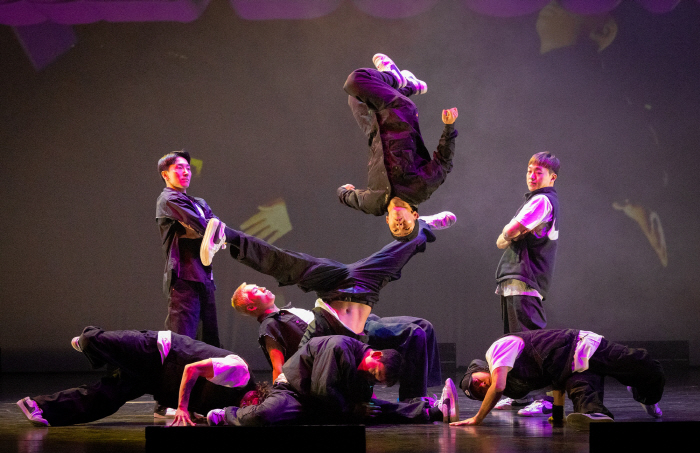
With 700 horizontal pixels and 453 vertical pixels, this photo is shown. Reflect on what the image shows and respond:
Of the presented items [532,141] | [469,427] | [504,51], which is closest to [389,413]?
[469,427]

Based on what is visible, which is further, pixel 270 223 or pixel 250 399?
pixel 270 223

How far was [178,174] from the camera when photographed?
424 centimetres

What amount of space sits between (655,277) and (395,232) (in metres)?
3.49

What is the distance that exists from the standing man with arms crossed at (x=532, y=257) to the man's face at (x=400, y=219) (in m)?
0.52

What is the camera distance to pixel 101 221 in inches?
249

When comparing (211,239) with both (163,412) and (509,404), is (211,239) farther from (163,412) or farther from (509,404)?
(509,404)

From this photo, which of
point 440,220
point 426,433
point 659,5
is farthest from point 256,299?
point 659,5

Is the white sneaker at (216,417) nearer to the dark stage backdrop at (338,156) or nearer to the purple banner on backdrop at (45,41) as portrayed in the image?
the dark stage backdrop at (338,156)

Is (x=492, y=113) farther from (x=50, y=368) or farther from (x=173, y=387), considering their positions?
(x=50, y=368)

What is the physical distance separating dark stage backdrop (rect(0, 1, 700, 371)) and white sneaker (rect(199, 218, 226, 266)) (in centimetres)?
245

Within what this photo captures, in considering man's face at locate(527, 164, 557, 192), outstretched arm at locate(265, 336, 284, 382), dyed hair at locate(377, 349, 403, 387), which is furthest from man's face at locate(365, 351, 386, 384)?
man's face at locate(527, 164, 557, 192)

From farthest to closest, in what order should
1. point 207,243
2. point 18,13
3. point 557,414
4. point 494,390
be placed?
1. point 18,13
2. point 207,243
3. point 557,414
4. point 494,390

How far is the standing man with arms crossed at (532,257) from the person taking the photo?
3.91 meters

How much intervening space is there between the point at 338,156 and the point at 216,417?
3.47 m
